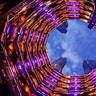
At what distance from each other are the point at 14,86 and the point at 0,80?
1811 millimetres

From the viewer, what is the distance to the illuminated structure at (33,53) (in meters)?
26.6

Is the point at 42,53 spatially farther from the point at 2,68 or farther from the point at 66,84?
the point at 2,68

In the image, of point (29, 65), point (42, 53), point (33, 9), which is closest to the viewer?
point (33, 9)

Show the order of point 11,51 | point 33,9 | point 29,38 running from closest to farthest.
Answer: point 11,51
point 33,9
point 29,38

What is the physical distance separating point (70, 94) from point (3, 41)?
1876cm

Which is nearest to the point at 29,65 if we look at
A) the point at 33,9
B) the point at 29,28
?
the point at 29,28

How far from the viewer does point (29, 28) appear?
128 ft

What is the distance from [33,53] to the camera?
141 feet

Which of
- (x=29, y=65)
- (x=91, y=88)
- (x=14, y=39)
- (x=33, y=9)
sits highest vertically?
(x=33, y=9)

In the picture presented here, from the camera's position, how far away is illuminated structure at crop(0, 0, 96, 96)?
1049 inches

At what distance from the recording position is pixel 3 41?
2714cm

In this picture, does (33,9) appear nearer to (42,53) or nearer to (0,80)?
(0,80)

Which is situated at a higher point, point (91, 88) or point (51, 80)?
point (51, 80)

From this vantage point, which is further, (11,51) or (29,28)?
(29,28)
